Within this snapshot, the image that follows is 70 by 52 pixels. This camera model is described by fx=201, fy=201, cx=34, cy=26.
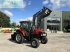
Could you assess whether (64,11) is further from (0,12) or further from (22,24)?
(22,24)

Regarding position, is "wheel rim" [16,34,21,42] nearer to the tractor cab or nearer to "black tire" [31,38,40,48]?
the tractor cab

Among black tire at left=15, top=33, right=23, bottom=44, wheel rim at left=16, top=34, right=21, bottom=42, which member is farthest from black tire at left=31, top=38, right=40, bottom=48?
wheel rim at left=16, top=34, right=21, bottom=42

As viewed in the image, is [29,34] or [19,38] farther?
[19,38]

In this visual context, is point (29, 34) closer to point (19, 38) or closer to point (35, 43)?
point (19, 38)

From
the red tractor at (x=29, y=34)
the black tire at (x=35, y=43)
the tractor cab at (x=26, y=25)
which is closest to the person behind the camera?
the black tire at (x=35, y=43)

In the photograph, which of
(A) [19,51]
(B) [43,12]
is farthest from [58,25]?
(A) [19,51]

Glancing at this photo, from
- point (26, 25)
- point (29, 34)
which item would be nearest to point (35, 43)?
point (29, 34)

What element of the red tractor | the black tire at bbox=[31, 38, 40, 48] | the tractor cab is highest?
the tractor cab

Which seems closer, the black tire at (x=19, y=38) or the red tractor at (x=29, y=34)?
the red tractor at (x=29, y=34)

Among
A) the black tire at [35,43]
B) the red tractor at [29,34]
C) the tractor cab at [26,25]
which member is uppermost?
the tractor cab at [26,25]

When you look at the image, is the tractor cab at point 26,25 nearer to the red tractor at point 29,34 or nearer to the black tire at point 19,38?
the red tractor at point 29,34

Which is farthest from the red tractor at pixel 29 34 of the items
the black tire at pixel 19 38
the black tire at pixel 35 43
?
the black tire at pixel 35 43

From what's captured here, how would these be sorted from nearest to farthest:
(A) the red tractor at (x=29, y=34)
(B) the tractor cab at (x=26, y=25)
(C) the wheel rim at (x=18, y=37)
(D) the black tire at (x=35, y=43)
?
(D) the black tire at (x=35, y=43)
(A) the red tractor at (x=29, y=34)
(B) the tractor cab at (x=26, y=25)
(C) the wheel rim at (x=18, y=37)

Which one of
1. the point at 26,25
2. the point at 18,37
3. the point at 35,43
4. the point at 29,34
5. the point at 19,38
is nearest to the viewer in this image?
the point at 35,43
